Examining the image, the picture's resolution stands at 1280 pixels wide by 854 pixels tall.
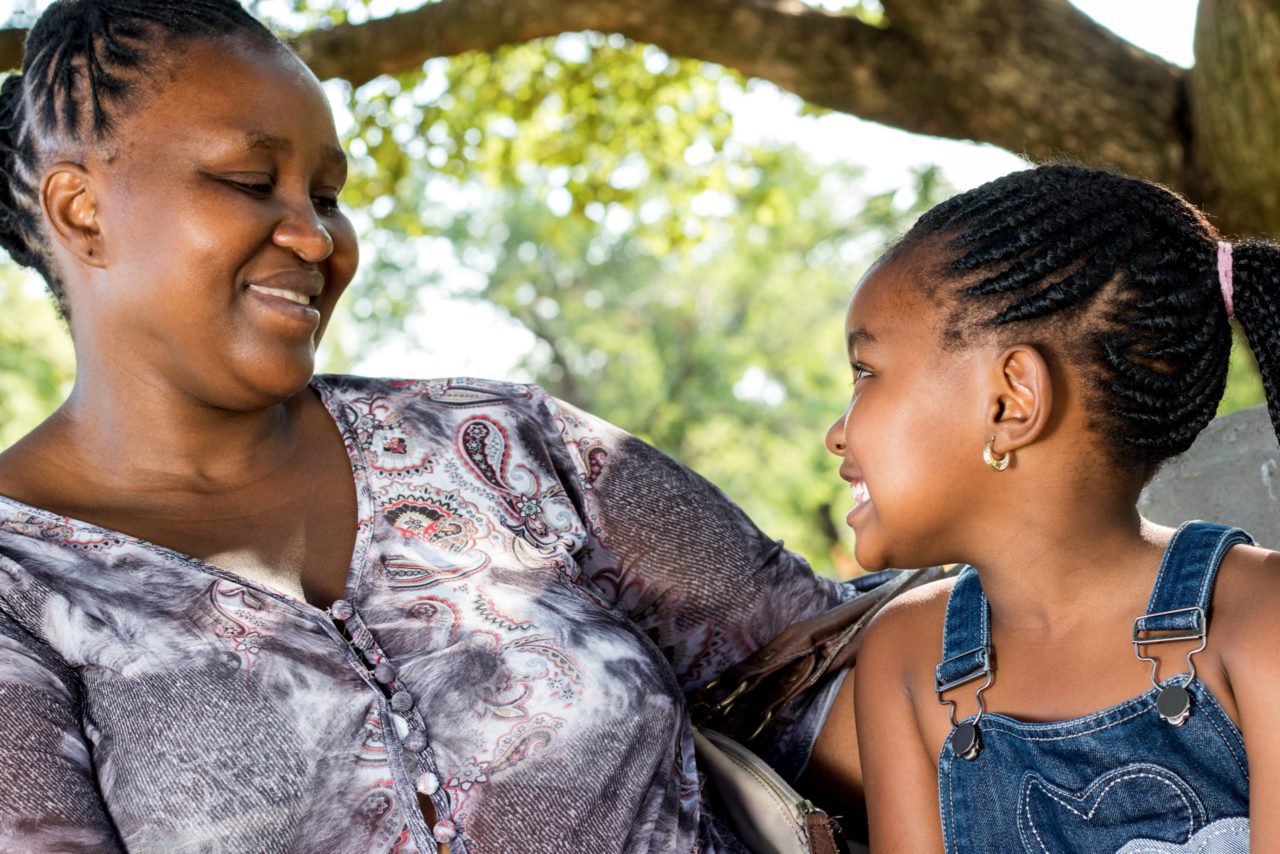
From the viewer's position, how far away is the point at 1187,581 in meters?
1.88

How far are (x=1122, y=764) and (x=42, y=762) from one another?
1.45 metres

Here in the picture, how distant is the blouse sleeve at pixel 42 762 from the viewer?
1.57 meters

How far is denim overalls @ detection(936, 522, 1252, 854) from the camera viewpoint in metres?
1.83

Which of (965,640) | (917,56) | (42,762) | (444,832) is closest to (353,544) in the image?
(444,832)

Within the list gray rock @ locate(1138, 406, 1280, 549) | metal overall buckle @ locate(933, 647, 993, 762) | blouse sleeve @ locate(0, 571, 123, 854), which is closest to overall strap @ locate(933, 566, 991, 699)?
metal overall buckle @ locate(933, 647, 993, 762)

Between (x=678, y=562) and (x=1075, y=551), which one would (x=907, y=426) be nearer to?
(x=1075, y=551)

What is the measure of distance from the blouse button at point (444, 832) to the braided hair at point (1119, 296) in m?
1.01

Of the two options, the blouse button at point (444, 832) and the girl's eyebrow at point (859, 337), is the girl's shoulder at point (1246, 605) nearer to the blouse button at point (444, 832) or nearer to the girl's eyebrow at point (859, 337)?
the girl's eyebrow at point (859, 337)

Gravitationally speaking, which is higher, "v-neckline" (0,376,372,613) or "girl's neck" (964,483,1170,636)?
"girl's neck" (964,483,1170,636)

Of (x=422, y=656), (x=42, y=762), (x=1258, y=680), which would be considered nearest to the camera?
(x=42, y=762)

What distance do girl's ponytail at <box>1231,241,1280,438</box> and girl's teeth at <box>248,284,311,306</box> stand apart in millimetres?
1434

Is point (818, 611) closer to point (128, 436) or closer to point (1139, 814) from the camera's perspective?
point (1139, 814)

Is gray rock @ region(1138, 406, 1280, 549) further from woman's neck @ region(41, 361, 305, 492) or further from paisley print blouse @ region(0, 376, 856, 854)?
woman's neck @ region(41, 361, 305, 492)

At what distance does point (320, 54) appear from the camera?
5.63 metres
